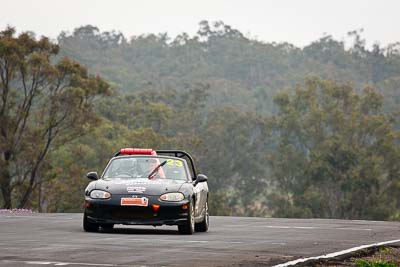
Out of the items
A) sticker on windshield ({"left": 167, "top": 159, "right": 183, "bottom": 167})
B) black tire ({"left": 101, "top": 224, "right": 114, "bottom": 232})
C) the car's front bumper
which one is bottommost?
black tire ({"left": 101, "top": 224, "right": 114, "bottom": 232})

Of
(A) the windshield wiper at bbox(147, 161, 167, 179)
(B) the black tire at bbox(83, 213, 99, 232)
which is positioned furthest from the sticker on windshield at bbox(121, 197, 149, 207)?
(A) the windshield wiper at bbox(147, 161, 167, 179)

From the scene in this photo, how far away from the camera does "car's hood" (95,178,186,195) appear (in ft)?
58.4

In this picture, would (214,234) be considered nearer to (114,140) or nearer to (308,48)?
(114,140)

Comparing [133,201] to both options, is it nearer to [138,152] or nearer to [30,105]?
[138,152]

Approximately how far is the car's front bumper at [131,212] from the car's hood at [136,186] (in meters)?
0.13

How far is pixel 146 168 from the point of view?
19125 mm

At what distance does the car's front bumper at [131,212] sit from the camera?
1769 cm

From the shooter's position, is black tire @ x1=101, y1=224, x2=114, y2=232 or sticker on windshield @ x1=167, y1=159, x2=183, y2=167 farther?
sticker on windshield @ x1=167, y1=159, x2=183, y2=167

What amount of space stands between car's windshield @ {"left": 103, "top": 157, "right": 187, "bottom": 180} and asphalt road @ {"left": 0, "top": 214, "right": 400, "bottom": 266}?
0.90 m

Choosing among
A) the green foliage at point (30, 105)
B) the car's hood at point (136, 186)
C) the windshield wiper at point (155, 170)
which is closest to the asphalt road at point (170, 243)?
the car's hood at point (136, 186)

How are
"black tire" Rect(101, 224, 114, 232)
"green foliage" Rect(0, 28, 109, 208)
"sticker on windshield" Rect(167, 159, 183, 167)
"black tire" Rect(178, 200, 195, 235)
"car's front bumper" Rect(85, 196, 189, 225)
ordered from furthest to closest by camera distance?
"green foliage" Rect(0, 28, 109, 208)
"sticker on windshield" Rect(167, 159, 183, 167)
"black tire" Rect(101, 224, 114, 232)
"black tire" Rect(178, 200, 195, 235)
"car's front bumper" Rect(85, 196, 189, 225)

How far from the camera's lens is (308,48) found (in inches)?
6885

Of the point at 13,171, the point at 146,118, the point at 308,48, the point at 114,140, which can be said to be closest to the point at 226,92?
the point at 308,48

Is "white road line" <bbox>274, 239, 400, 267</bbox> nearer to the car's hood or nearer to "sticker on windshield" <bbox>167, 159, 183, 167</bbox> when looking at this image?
the car's hood
